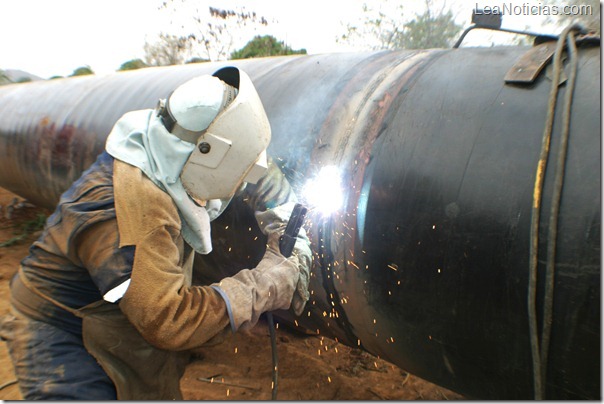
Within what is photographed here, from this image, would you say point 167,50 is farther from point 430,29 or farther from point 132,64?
point 430,29

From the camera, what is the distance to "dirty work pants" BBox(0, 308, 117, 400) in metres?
1.75

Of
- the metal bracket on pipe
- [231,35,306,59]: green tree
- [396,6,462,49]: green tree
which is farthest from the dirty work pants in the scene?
[396,6,462,49]: green tree

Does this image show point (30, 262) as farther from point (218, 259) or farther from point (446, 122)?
point (446, 122)

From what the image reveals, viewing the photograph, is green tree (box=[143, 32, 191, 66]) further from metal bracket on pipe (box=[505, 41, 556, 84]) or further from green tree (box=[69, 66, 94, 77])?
metal bracket on pipe (box=[505, 41, 556, 84])

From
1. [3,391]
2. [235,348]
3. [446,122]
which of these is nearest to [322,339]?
[235,348]

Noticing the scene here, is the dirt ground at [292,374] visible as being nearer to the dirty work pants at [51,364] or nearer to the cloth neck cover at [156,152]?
the dirty work pants at [51,364]

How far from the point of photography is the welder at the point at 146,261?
150 centimetres

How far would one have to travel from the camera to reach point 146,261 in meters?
1.47

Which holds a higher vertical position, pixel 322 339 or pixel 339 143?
pixel 339 143

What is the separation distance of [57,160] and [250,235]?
7.95ft

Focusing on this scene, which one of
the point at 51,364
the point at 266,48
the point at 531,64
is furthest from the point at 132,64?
the point at 531,64

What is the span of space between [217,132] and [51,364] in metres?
1.13

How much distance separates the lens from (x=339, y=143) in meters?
1.88

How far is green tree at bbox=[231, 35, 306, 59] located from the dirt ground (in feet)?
32.4
